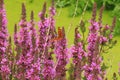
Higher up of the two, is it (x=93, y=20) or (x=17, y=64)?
(x=93, y=20)

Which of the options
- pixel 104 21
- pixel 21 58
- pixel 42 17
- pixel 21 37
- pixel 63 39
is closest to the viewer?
pixel 63 39

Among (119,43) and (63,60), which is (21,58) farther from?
(119,43)

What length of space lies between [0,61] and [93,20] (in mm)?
775

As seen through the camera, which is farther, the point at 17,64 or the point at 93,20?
the point at 93,20

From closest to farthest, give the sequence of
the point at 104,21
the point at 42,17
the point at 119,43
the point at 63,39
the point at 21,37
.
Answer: the point at 63,39
the point at 21,37
the point at 42,17
the point at 119,43
the point at 104,21

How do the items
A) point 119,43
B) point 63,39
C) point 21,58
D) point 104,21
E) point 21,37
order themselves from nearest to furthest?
point 63,39 < point 21,58 < point 21,37 < point 119,43 < point 104,21

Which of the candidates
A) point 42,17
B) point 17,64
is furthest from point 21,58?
point 42,17

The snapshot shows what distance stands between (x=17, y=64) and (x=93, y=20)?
69 cm

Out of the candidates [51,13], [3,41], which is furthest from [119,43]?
[3,41]

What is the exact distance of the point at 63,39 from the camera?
2.44 m

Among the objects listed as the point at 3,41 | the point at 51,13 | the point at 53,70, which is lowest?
the point at 53,70

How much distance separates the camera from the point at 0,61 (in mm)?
2818

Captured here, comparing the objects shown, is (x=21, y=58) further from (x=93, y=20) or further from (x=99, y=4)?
(x=99, y=4)

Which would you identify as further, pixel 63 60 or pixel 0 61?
pixel 0 61
